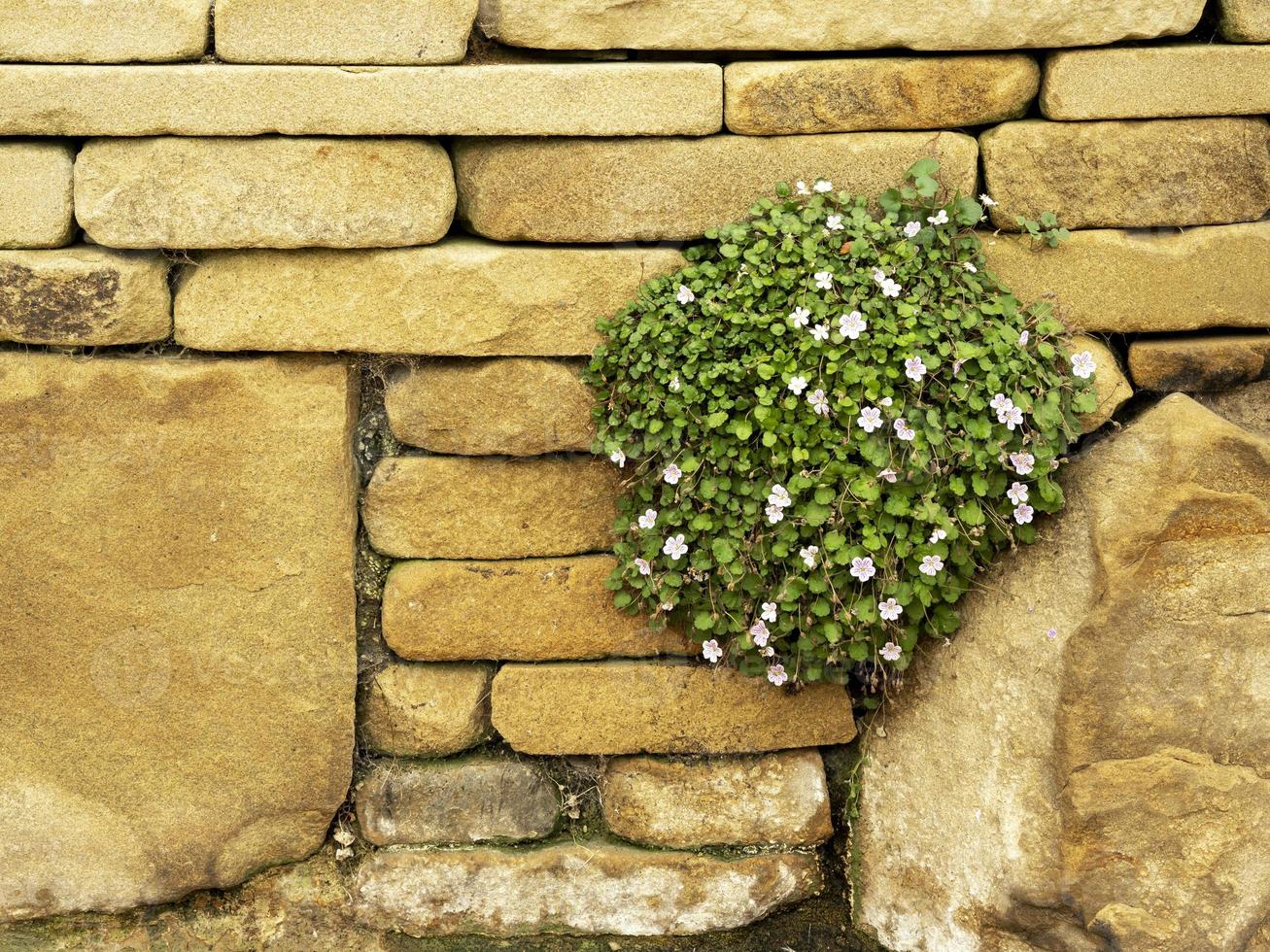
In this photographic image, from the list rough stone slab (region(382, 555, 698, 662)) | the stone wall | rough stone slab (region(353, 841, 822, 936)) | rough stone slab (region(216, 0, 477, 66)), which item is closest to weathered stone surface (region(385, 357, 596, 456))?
the stone wall

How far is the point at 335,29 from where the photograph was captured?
2518 mm

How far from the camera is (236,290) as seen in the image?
8.67 feet

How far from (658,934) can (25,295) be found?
83.2 inches

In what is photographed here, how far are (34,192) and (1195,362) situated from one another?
265cm

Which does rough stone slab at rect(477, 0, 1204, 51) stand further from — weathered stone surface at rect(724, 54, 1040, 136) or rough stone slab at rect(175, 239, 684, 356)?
rough stone slab at rect(175, 239, 684, 356)

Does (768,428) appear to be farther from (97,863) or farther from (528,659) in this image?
(97,863)

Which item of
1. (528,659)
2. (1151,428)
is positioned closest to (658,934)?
(528,659)

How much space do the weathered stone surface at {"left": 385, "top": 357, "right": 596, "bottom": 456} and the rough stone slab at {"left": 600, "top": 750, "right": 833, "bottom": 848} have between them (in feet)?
2.80

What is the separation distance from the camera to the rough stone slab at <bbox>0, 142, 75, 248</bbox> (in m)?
2.55

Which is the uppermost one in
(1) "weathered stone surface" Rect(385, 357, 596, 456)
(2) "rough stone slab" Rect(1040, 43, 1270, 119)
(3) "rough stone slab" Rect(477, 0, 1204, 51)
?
(3) "rough stone slab" Rect(477, 0, 1204, 51)

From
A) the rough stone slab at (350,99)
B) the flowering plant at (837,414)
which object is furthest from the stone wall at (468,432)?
the flowering plant at (837,414)

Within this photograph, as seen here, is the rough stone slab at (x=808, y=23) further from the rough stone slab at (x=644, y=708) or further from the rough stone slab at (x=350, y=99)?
the rough stone slab at (x=644, y=708)

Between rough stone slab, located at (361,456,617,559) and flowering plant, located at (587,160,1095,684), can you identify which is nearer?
flowering plant, located at (587,160,1095,684)

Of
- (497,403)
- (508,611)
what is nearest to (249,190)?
(497,403)
